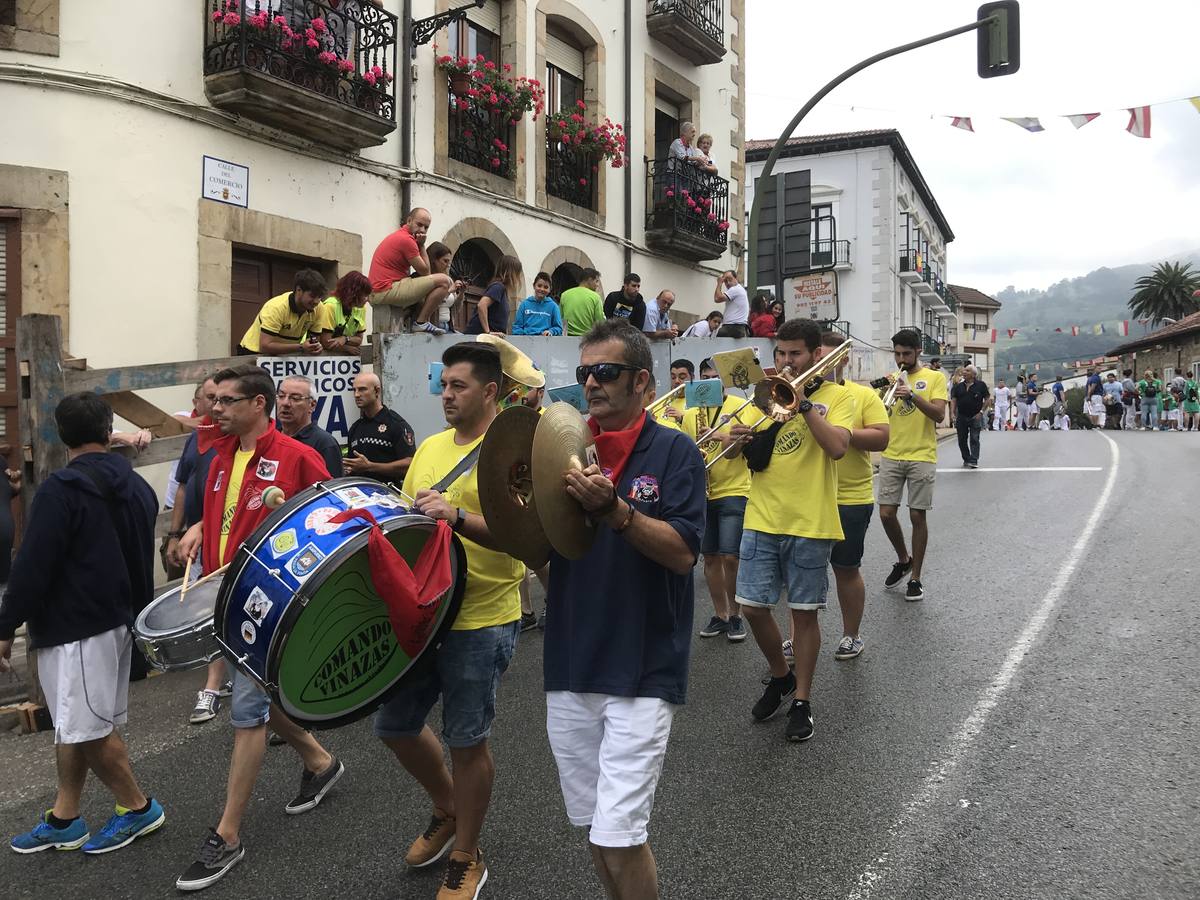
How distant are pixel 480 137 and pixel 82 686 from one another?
9875mm

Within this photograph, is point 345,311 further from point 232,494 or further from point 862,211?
point 862,211

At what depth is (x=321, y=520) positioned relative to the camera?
280 centimetres

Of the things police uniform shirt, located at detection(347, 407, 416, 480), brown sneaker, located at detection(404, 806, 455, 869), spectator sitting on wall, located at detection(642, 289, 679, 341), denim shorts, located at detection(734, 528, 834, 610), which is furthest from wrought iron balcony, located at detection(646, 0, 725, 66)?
brown sneaker, located at detection(404, 806, 455, 869)

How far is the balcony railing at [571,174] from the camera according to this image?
529 inches

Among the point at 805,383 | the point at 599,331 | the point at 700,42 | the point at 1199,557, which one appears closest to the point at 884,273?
the point at 700,42

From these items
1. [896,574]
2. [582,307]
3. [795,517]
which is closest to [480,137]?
[582,307]

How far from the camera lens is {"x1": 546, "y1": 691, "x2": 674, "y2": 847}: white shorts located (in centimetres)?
235

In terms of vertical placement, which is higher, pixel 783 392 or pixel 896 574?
pixel 783 392

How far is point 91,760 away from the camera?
353 centimetres

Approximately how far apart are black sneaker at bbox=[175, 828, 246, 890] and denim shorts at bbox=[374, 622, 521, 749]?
728 millimetres

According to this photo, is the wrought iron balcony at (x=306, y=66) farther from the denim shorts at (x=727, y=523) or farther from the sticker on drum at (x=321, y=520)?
the sticker on drum at (x=321, y=520)

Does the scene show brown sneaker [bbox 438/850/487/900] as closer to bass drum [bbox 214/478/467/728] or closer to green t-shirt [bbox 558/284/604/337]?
bass drum [bbox 214/478/467/728]

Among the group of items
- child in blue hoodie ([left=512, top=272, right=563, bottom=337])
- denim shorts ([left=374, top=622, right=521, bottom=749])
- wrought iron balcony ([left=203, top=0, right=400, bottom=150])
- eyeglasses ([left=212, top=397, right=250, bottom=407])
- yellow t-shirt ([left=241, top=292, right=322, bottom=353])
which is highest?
wrought iron balcony ([left=203, top=0, right=400, bottom=150])

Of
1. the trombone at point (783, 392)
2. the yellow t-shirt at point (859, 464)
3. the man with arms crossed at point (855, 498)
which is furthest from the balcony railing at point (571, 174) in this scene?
the trombone at point (783, 392)
